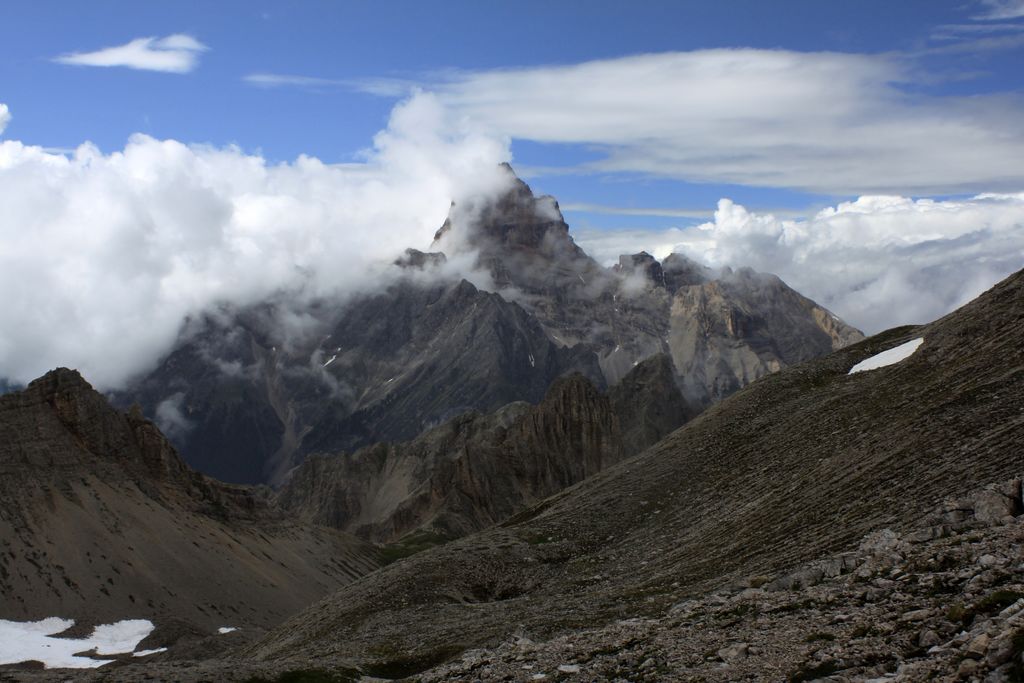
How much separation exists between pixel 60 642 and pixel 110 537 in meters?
30.4

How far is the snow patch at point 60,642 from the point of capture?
127562mm

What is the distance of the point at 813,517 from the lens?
228ft

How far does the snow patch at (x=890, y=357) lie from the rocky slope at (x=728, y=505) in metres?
2.12

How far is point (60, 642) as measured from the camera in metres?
136

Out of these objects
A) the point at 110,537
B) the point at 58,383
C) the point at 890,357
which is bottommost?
the point at 890,357

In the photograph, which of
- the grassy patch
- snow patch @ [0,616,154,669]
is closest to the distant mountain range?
the grassy patch

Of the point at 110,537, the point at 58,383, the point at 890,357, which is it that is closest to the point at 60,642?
the point at 110,537

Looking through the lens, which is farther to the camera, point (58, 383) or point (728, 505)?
point (58, 383)

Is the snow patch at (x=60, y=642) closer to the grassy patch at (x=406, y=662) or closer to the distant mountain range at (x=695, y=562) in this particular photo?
the distant mountain range at (x=695, y=562)

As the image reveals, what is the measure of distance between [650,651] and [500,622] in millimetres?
32977

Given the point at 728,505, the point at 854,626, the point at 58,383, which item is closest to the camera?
the point at 854,626

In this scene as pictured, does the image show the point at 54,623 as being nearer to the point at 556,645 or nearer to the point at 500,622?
the point at 500,622

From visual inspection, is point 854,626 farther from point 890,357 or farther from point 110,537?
point 110,537

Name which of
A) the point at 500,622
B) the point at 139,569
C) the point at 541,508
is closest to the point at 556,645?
the point at 500,622
